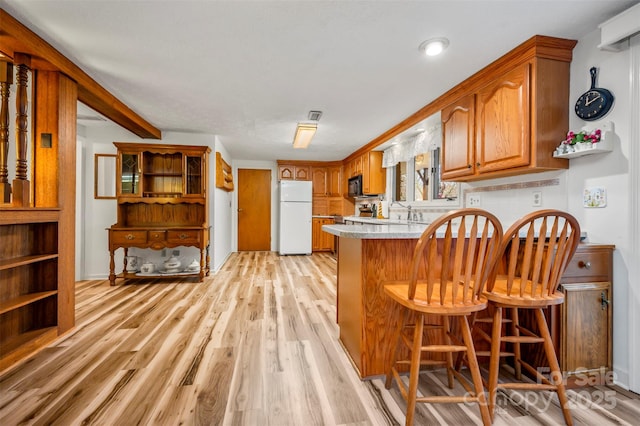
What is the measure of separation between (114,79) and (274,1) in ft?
5.90

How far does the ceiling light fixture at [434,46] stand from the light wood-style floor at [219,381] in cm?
207

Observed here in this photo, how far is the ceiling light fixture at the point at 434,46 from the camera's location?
Result: 194 centimetres

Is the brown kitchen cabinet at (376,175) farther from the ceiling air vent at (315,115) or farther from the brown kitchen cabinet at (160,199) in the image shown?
the brown kitchen cabinet at (160,199)

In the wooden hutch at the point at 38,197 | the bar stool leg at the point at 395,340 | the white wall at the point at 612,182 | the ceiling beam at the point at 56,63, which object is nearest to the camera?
the bar stool leg at the point at 395,340

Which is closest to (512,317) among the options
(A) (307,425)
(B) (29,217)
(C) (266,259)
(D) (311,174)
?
(A) (307,425)

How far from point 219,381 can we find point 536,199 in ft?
8.05

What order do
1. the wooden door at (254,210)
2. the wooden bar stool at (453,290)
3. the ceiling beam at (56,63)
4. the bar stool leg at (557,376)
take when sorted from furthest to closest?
1. the wooden door at (254,210)
2. the ceiling beam at (56,63)
3. the bar stool leg at (557,376)
4. the wooden bar stool at (453,290)

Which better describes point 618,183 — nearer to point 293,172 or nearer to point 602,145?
point 602,145

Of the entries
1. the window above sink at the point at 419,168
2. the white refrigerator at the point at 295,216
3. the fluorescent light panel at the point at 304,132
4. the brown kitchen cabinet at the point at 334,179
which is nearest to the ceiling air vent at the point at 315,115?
the fluorescent light panel at the point at 304,132

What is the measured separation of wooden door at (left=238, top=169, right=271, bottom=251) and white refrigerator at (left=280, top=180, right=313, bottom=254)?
725 millimetres

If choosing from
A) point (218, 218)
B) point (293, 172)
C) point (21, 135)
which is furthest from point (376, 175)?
point (21, 135)

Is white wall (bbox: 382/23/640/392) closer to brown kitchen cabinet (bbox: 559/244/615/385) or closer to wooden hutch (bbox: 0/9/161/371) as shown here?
brown kitchen cabinet (bbox: 559/244/615/385)

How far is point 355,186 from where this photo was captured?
5730 mm

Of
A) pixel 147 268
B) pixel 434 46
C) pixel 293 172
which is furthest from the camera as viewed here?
pixel 293 172
